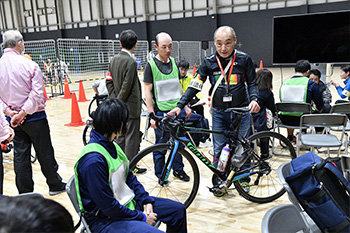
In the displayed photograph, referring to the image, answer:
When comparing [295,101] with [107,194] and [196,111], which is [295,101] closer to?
[196,111]

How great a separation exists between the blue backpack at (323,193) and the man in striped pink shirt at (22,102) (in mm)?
2432

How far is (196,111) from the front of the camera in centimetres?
526

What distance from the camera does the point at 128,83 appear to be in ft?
11.1

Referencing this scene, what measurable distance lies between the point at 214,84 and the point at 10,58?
6.29 feet

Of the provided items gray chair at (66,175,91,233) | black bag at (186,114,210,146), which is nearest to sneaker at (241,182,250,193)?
black bag at (186,114,210,146)

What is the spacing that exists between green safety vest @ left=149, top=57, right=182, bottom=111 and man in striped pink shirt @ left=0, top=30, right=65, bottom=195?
1.16 metres

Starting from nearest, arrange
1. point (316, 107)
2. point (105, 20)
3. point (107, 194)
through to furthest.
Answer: point (107, 194) → point (316, 107) → point (105, 20)

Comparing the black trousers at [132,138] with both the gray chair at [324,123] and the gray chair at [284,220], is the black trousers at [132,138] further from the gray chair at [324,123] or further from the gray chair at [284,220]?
the gray chair at [284,220]

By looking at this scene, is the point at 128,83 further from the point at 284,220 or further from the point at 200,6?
the point at 200,6

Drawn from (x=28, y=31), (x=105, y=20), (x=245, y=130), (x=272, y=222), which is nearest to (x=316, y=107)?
(x=245, y=130)

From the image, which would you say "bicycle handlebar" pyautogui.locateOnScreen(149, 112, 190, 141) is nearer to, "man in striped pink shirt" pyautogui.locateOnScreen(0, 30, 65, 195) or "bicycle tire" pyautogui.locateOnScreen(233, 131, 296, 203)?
"bicycle tire" pyautogui.locateOnScreen(233, 131, 296, 203)

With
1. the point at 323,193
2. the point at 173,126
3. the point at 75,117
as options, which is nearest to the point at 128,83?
the point at 173,126

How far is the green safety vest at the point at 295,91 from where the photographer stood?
13.6ft

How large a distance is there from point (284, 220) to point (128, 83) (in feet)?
7.83
